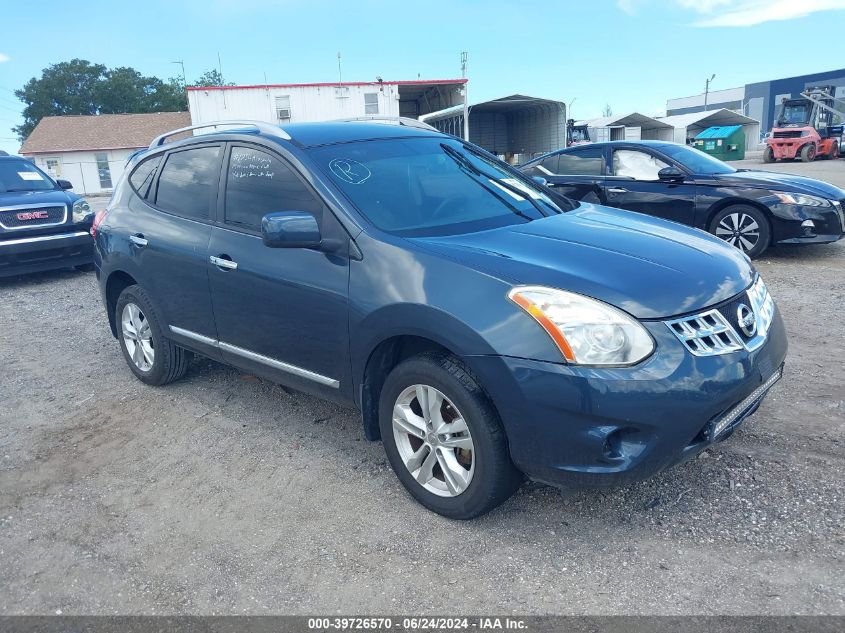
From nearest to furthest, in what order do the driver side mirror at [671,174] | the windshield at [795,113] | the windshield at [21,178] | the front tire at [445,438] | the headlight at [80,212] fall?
the front tire at [445,438], the driver side mirror at [671,174], the headlight at [80,212], the windshield at [21,178], the windshield at [795,113]

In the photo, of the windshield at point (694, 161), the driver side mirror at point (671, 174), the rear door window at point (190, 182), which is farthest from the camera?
the windshield at point (694, 161)

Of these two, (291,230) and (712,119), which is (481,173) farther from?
(712,119)

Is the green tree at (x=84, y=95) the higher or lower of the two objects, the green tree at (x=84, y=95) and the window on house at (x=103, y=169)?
the higher

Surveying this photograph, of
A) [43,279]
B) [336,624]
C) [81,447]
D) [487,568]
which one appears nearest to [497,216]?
[487,568]

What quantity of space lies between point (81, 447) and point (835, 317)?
5.91 meters

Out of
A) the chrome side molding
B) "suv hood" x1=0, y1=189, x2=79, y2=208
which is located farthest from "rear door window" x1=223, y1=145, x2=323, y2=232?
"suv hood" x1=0, y1=189, x2=79, y2=208

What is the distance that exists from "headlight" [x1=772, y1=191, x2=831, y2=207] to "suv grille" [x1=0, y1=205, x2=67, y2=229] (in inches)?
367

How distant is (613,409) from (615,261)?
0.74 meters

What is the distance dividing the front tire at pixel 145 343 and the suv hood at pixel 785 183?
261 inches

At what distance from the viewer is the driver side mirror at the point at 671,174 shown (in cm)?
834

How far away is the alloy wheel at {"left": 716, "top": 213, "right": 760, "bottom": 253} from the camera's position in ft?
26.6

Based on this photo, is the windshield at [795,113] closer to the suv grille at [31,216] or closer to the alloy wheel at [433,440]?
the suv grille at [31,216]

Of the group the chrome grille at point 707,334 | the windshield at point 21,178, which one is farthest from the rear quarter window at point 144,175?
the windshield at point 21,178

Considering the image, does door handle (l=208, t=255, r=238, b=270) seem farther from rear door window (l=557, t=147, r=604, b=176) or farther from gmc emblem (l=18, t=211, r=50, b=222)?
gmc emblem (l=18, t=211, r=50, b=222)
